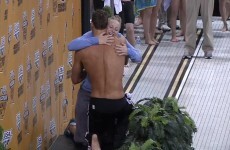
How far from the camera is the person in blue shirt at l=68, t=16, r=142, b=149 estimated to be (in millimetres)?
8602

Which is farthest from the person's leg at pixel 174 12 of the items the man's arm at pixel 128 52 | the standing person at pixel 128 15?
the man's arm at pixel 128 52

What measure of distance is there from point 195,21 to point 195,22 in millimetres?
17

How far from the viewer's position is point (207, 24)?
45.0 feet

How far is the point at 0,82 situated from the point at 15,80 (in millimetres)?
467

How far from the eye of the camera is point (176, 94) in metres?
12.2

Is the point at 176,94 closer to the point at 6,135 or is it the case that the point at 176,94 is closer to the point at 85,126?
the point at 85,126

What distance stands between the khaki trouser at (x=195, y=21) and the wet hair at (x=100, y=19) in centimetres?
524

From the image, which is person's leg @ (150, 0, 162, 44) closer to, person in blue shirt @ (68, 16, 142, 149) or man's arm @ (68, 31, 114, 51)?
person in blue shirt @ (68, 16, 142, 149)

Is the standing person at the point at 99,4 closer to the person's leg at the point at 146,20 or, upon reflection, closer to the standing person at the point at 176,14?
the person's leg at the point at 146,20

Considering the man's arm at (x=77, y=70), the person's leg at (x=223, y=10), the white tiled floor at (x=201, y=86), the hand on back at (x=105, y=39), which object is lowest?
the white tiled floor at (x=201, y=86)

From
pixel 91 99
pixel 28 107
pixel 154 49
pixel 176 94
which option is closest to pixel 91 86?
pixel 91 99

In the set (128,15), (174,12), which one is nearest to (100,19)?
(128,15)

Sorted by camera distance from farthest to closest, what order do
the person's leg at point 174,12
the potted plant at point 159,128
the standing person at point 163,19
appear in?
the standing person at point 163,19, the person's leg at point 174,12, the potted plant at point 159,128

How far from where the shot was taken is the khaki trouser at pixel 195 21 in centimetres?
1359
